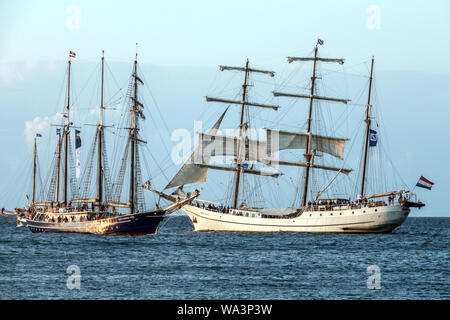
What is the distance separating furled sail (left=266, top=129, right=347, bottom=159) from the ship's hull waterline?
9705mm

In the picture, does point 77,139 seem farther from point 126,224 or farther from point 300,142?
point 300,142

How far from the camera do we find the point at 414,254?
213ft

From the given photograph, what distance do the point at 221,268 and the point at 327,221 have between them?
42.2 m

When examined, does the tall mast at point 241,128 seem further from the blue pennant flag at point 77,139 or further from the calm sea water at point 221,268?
the calm sea water at point 221,268

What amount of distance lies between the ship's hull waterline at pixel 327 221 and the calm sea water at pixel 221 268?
1249 cm

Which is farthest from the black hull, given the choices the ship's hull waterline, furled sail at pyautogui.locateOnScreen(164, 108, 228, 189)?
the ship's hull waterline

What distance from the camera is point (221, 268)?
169 feet

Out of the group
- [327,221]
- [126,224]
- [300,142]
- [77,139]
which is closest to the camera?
[126,224]

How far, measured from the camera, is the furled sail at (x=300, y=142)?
9938cm

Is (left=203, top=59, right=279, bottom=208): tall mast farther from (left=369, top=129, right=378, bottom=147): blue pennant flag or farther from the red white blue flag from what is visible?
the red white blue flag

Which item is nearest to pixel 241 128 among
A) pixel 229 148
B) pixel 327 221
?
pixel 229 148

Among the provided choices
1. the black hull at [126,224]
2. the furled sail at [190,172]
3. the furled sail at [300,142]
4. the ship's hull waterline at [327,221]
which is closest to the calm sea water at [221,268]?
the black hull at [126,224]

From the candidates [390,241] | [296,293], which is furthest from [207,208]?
[296,293]
